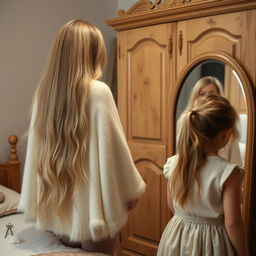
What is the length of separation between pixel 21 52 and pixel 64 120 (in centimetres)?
156

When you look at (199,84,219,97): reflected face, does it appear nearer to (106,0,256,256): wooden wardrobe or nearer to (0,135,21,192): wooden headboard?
(106,0,256,256): wooden wardrobe

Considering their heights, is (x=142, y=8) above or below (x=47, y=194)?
above

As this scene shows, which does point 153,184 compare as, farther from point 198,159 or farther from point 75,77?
point 75,77

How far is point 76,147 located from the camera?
1.19 m

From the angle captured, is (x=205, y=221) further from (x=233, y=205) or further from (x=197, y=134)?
(x=197, y=134)

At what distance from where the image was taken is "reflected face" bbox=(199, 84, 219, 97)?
73.9 inches

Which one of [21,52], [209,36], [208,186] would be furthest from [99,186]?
[21,52]

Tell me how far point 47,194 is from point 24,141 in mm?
1472

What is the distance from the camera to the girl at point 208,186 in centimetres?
127

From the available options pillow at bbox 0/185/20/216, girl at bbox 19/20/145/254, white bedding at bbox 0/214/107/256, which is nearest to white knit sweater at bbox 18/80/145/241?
girl at bbox 19/20/145/254

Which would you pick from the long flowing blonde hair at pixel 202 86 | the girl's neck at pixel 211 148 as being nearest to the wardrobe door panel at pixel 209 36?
the long flowing blonde hair at pixel 202 86

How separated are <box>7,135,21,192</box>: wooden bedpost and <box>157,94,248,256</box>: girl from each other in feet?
4.83

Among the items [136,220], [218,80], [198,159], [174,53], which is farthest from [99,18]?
[198,159]

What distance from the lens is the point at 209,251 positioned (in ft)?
4.41
